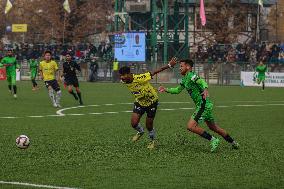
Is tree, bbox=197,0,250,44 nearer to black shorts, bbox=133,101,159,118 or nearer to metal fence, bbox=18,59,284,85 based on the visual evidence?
metal fence, bbox=18,59,284,85

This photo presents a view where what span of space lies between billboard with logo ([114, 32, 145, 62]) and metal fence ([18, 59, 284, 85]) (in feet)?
2.54

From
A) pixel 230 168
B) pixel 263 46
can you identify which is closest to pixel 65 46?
pixel 263 46

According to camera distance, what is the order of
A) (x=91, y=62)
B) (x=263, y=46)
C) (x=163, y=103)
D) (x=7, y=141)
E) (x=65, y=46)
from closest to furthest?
(x=7, y=141) < (x=163, y=103) < (x=263, y=46) < (x=91, y=62) < (x=65, y=46)

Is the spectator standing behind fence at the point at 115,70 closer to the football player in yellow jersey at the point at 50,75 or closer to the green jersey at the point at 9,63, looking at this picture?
the green jersey at the point at 9,63

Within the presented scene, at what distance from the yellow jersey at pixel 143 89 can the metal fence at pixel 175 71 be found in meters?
38.7

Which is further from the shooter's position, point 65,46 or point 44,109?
point 65,46

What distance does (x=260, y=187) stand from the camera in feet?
36.8

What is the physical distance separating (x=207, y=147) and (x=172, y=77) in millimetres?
43629

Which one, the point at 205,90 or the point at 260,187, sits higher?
the point at 205,90

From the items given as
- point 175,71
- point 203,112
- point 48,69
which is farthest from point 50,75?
point 175,71

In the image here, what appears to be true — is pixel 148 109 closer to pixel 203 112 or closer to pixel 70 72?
pixel 203 112

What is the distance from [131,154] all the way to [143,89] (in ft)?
6.58

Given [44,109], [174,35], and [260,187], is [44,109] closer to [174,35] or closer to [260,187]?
[260,187]

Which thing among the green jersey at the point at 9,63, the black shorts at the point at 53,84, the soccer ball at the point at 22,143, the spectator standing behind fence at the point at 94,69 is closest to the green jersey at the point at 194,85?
the soccer ball at the point at 22,143
